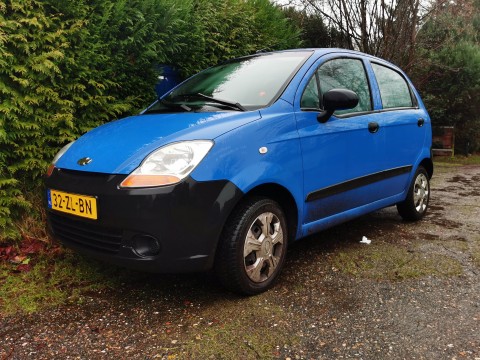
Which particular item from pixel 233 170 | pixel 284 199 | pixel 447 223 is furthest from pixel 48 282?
pixel 447 223

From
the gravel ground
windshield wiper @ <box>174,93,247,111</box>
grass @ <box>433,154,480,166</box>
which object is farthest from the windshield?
grass @ <box>433,154,480,166</box>

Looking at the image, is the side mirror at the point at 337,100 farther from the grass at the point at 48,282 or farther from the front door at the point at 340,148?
the grass at the point at 48,282

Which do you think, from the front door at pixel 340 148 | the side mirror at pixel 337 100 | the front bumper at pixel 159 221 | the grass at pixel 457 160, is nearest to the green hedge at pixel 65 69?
the front bumper at pixel 159 221

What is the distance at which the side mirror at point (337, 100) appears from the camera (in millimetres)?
3055

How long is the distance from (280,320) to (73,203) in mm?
1371

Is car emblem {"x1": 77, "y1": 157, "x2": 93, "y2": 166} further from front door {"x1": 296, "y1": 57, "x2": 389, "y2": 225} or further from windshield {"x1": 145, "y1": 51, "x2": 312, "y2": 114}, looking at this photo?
front door {"x1": 296, "y1": 57, "x2": 389, "y2": 225}

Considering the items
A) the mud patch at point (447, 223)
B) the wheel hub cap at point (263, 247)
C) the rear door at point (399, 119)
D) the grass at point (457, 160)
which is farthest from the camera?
the grass at point (457, 160)

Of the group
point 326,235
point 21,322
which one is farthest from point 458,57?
point 21,322

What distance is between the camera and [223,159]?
8.23 ft

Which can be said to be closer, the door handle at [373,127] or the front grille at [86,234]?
the front grille at [86,234]

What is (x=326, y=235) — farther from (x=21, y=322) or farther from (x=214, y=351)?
(x=21, y=322)

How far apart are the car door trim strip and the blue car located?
1cm

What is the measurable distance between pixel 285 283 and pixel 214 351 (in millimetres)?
929

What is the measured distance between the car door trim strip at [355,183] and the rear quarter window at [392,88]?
0.60 metres
